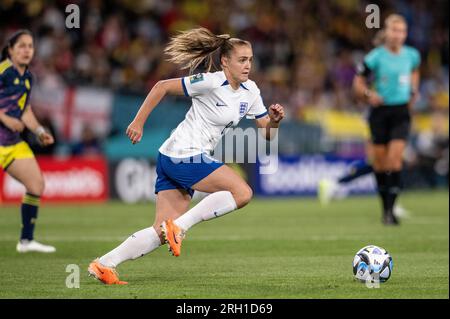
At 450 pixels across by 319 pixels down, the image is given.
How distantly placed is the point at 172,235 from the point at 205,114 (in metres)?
1.20

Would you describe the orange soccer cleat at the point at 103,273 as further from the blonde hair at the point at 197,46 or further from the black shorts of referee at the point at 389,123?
the black shorts of referee at the point at 389,123

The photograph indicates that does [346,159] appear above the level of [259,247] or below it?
above

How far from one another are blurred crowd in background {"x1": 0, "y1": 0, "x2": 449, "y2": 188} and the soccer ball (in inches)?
473

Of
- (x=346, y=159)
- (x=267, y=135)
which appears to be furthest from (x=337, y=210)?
(x=267, y=135)

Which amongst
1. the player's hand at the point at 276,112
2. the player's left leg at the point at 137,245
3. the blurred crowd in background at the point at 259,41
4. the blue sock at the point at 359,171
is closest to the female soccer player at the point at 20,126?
the player's left leg at the point at 137,245

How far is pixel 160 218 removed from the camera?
25.6 ft

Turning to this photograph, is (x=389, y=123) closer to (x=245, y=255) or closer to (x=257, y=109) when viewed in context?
(x=245, y=255)

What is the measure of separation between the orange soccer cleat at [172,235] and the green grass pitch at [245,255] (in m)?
0.31

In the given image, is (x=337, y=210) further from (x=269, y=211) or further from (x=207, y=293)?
(x=207, y=293)

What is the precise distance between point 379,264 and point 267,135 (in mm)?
1534

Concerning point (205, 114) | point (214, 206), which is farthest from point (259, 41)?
point (214, 206)

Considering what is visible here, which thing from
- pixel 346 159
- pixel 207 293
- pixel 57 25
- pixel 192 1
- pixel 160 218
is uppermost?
pixel 192 1

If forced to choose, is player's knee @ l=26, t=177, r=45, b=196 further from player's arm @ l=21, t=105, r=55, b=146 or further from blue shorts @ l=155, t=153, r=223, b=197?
blue shorts @ l=155, t=153, r=223, b=197

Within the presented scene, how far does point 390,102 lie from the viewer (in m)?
14.0
